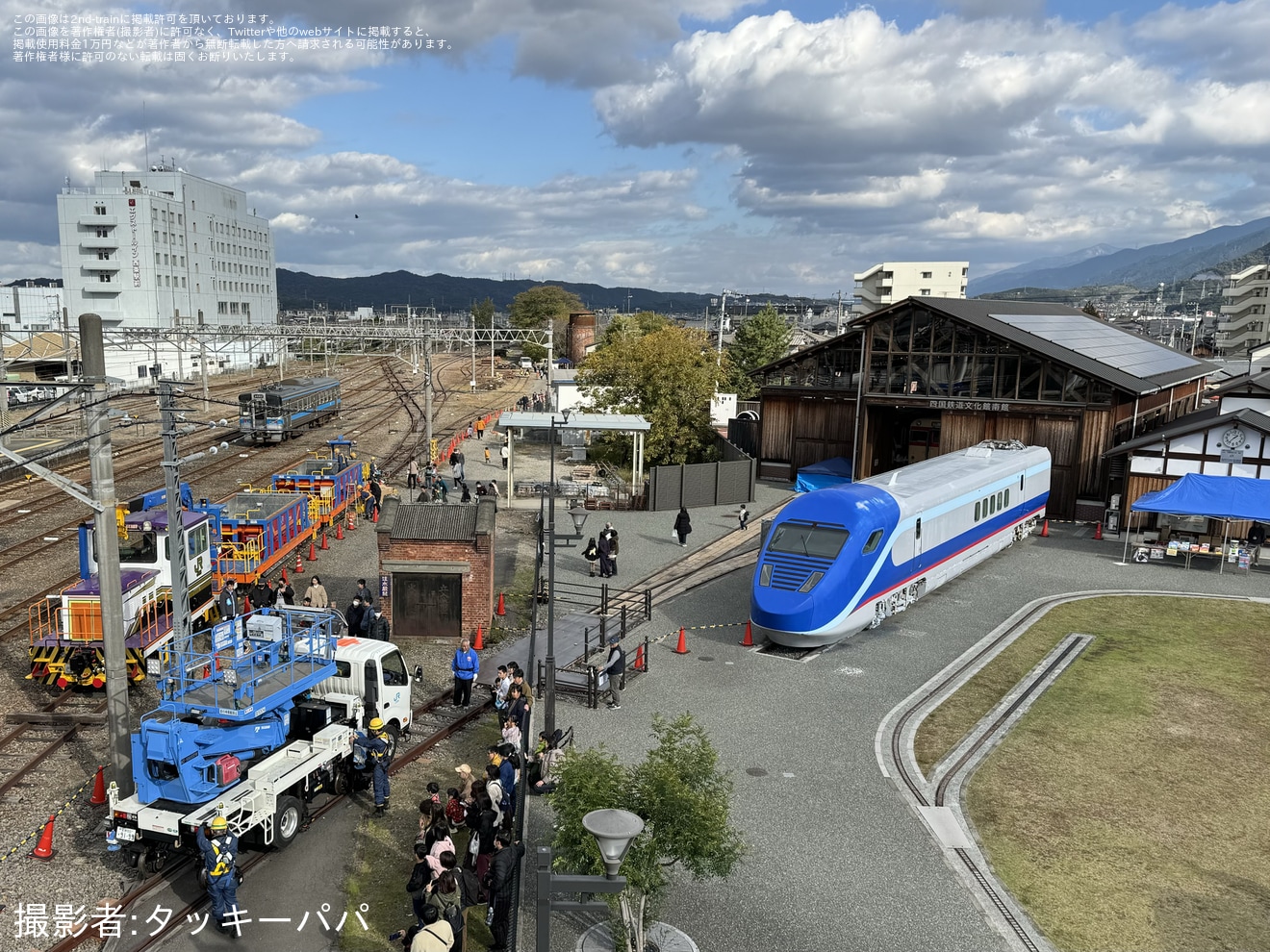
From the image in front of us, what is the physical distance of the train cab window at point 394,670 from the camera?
1622 centimetres

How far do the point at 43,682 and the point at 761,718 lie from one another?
14666 mm

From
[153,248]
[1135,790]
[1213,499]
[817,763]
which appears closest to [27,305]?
[153,248]

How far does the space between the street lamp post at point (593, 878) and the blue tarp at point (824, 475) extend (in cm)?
3414

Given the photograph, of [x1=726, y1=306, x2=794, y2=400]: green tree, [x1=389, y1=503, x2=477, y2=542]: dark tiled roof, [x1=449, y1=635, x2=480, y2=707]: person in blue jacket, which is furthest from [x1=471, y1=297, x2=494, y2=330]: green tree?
[x1=449, y1=635, x2=480, y2=707]: person in blue jacket

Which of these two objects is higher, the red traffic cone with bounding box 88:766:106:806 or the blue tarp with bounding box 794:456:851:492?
the blue tarp with bounding box 794:456:851:492

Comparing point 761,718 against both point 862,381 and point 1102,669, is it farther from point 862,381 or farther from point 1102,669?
point 862,381

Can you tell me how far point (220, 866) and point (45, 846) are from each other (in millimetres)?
3700

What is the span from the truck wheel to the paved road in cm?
350

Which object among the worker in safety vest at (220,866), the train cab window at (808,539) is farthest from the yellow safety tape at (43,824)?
the train cab window at (808,539)

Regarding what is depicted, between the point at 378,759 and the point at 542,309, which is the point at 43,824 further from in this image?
the point at 542,309

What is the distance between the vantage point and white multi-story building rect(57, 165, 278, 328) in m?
95.9

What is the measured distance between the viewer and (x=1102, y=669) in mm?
20969

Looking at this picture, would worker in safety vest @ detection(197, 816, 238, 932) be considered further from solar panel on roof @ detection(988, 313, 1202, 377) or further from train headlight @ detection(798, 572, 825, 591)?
solar panel on roof @ detection(988, 313, 1202, 377)

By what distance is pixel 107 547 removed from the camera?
12891 mm
